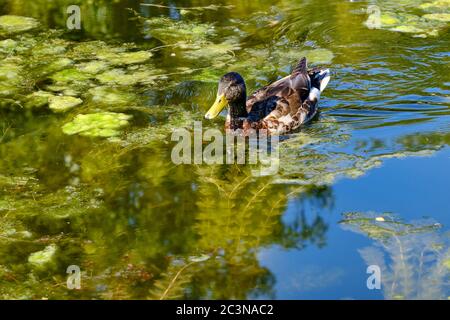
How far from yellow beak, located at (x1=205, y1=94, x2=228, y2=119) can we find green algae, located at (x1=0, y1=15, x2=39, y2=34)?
3903mm

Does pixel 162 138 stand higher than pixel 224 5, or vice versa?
pixel 224 5

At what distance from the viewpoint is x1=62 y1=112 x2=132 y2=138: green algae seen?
27.2 feet

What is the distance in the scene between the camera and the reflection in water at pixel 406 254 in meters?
5.69

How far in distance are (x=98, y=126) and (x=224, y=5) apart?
4.09m

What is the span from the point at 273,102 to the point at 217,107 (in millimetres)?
642

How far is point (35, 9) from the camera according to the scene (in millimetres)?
11930

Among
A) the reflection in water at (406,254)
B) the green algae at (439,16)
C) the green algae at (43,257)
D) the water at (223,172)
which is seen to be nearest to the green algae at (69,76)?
the water at (223,172)

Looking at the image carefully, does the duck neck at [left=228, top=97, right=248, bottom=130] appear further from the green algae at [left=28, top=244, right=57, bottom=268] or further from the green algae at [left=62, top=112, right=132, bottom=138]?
the green algae at [left=28, top=244, right=57, bottom=268]

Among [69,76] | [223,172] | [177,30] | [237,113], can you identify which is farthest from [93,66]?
[223,172]

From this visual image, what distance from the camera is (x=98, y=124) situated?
27.7 feet

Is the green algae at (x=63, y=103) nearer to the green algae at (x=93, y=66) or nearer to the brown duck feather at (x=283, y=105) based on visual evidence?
the green algae at (x=93, y=66)
